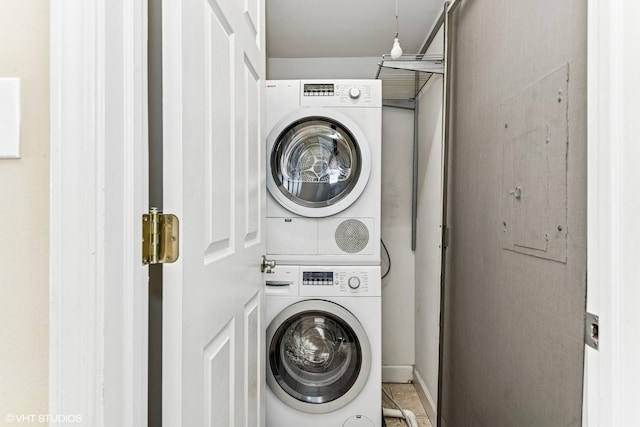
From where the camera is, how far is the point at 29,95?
467 millimetres

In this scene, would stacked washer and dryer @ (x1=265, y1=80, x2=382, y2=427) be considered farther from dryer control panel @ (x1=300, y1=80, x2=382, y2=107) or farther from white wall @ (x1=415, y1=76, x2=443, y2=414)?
white wall @ (x1=415, y1=76, x2=443, y2=414)

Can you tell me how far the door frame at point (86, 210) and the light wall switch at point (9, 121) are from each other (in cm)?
5

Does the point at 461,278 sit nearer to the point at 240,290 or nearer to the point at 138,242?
the point at 240,290

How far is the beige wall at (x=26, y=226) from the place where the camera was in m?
0.47

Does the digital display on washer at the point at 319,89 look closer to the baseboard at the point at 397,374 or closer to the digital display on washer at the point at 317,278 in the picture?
the digital display on washer at the point at 317,278

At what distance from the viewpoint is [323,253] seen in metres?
1.83

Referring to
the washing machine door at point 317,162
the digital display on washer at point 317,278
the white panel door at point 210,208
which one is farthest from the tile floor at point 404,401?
the washing machine door at point 317,162

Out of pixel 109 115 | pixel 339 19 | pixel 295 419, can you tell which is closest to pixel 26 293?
pixel 109 115

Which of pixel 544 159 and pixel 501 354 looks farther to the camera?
pixel 501 354

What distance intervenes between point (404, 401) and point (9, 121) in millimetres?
2358

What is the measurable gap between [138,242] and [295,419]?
1.50 metres

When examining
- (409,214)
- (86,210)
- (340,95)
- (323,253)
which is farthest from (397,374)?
(86,210)

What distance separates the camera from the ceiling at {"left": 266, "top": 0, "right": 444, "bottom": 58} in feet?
6.23
